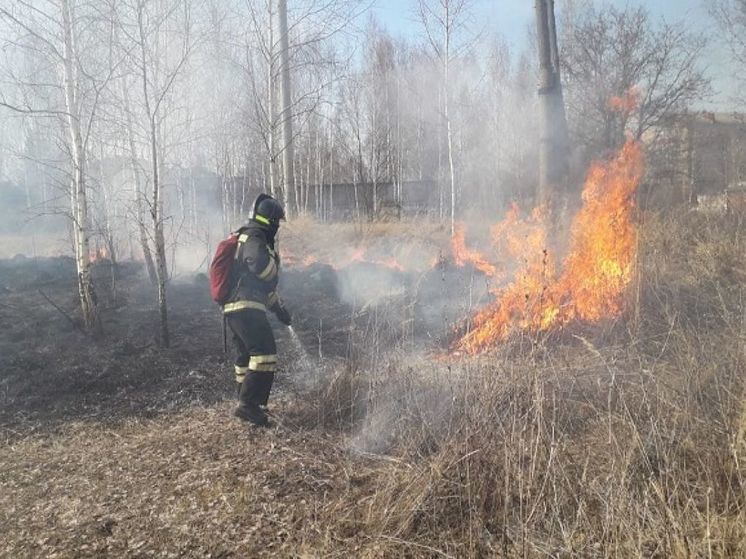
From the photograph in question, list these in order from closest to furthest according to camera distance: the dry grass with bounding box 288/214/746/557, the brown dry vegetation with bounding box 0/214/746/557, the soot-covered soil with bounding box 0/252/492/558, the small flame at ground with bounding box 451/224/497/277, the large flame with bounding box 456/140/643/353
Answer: the dry grass with bounding box 288/214/746/557 < the brown dry vegetation with bounding box 0/214/746/557 < the soot-covered soil with bounding box 0/252/492/558 < the large flame with bounding box 456/140/643/353 < the small flame at ground with bounding box 451/224/497/277

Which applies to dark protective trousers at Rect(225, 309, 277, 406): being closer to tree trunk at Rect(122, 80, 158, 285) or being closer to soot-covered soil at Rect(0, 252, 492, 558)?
soot-covered soil at Rect(0, 252, 492, 558)

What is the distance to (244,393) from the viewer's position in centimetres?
448

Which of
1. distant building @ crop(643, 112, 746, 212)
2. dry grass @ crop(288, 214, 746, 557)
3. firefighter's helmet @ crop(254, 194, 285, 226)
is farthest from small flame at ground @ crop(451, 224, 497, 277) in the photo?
dry grass @ crop(288, 214, 746, 557)

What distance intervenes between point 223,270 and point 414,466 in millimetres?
2371

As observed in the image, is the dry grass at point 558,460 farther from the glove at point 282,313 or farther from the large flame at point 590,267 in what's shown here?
the large flame at point 590,267

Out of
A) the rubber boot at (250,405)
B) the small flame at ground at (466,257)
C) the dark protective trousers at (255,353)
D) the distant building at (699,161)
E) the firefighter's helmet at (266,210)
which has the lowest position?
the rubber boot at (250,405)

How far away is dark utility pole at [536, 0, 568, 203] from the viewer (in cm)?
829

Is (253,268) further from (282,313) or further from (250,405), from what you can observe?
(250,405)

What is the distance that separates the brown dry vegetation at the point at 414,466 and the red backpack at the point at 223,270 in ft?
3.75

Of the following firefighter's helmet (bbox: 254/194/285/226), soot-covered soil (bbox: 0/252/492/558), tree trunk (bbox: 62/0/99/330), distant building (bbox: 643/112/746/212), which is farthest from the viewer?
distant building (bbox: 643/112/746/212)

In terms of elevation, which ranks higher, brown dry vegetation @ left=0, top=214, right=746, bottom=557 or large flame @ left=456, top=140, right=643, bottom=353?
large flame @ left=456, top=140, right=643, bottom=353

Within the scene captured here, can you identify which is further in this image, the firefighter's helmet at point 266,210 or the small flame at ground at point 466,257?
the small flame at ground at point 466,257

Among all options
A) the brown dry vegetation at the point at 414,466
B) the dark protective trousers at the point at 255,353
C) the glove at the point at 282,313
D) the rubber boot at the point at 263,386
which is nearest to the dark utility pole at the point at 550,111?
the brown dry vegetation at the point at 414,466

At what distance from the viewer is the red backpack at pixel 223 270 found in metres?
4.52
